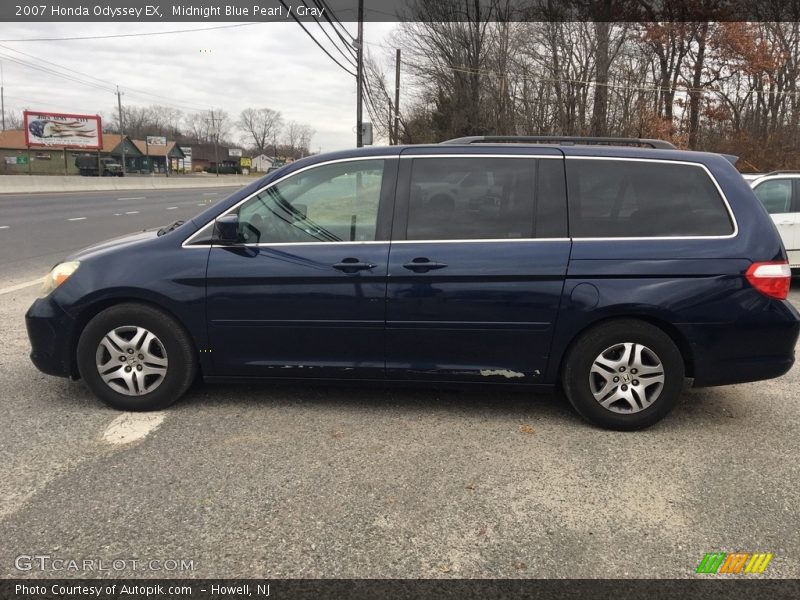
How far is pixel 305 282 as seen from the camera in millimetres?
3771

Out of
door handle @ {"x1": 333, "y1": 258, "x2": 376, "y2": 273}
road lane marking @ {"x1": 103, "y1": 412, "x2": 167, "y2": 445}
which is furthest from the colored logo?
road lane marking @ {"x1": 103, "y1": 412, "x2": 167, "y2": 445}

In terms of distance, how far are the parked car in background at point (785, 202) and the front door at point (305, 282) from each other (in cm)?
680

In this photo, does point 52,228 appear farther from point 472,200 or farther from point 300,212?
point 472,200

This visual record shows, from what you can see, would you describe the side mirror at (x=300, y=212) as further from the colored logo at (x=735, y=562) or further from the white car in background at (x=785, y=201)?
the white car in background at (x=785, y=201)

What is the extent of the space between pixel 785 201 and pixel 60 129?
68994 mm

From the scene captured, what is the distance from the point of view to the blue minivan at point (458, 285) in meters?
3.67

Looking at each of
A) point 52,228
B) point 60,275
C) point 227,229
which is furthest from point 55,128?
point 227,229

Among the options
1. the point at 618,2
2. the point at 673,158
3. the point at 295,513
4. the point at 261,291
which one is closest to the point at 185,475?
the point at 295,513

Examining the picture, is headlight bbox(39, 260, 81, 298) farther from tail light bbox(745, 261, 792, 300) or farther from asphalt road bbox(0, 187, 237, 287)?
asphalt road bbox(0, 187, 237, 287)

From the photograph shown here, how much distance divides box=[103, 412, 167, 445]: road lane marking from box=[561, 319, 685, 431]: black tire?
264cm

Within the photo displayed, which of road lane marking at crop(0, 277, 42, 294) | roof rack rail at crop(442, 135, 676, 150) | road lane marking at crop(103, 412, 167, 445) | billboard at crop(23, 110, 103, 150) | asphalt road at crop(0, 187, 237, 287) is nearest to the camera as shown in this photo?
road lane marking at crop(103, 412, 167, 445)

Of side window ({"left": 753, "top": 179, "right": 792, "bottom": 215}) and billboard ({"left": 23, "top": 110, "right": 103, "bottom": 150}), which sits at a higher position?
billboard ({"left": 23, "top": 110, "right": 103, "bottom": 150})

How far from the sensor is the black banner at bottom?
2295 mm

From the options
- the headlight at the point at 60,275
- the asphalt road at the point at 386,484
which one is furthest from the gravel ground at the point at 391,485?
the headlight at the point at 60,275
